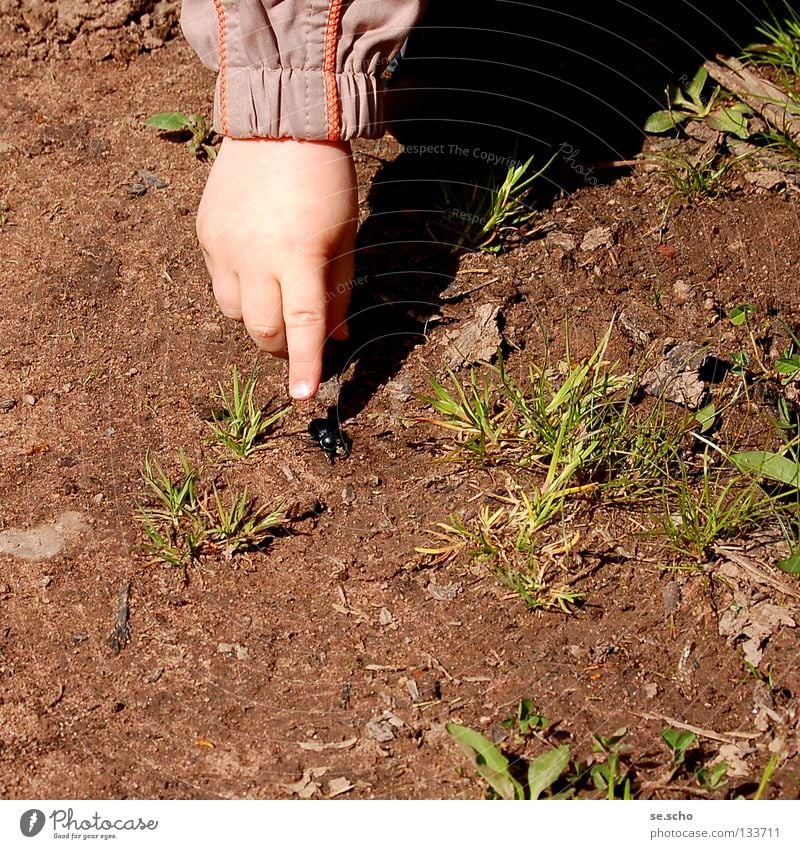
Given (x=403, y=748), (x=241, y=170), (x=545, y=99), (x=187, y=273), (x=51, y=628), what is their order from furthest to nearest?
(x=545, y=99) < (x=187, y=273) < (x=241, y=170) < (x=51, y=628) < (x=403, y=748)

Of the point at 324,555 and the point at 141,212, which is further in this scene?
the point at 141,212

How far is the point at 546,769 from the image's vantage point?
1.41 meters

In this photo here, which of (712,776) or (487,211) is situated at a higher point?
(487,211)

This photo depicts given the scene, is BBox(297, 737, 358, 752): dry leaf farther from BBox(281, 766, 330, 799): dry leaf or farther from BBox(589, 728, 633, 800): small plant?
BBox(589, 728, 633, 800): small plant

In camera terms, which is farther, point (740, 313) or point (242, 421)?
point (740, 313)

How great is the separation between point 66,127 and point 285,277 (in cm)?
100

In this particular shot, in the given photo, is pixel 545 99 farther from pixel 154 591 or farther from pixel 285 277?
pixel 154 591

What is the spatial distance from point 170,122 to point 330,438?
3.15 ft

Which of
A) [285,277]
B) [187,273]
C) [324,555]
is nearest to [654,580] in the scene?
[324,555]

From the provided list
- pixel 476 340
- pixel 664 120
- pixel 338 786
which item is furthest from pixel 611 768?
pixel 664 120

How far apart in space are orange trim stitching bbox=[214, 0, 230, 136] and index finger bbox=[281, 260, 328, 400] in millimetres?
308

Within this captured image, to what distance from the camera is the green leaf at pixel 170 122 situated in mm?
2283

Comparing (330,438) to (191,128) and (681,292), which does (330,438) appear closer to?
(681,292)

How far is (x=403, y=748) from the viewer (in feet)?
4.82
